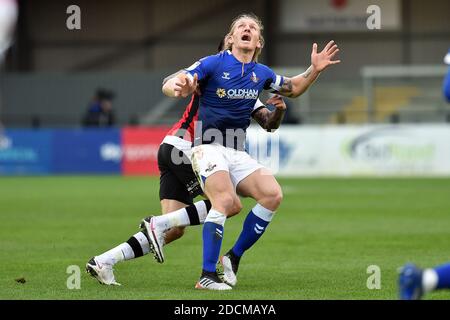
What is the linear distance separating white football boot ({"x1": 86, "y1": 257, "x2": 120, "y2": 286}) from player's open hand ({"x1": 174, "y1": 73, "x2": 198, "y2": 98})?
1731mm

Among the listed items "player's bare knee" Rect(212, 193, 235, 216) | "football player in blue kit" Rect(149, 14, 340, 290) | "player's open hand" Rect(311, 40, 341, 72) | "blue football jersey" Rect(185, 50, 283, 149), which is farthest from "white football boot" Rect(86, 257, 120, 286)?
"player's open hand" Rect(311, 40, 341, 72)

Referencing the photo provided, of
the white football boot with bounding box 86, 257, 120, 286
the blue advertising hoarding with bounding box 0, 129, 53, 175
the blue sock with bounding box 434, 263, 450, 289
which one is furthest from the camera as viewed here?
the blue advertising hoarding with bounding box 0, 129, 53, 175

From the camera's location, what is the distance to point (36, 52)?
41.4 metres

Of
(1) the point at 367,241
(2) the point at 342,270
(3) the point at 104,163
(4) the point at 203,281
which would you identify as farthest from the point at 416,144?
(4) the point at 203,281

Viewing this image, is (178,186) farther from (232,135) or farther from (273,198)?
(273,198)

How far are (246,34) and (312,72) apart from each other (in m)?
0.77

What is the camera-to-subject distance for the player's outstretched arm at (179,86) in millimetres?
8594

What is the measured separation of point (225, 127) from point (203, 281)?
1.39 metres

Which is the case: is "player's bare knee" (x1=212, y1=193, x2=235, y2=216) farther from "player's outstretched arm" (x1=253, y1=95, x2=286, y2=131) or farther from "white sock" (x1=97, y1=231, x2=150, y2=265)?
"player's outstretched arm" (x1=253, y1=95, x2=286, y2=131)

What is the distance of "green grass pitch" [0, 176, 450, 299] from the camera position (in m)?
9.12

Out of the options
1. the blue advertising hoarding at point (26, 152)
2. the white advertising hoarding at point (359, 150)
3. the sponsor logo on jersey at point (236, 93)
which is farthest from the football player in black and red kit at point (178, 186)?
the blue advertising hoarding at point (26, 152)

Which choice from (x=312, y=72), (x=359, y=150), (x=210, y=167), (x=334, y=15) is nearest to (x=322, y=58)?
(x=312, y=72)

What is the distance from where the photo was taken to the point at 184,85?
8680mm

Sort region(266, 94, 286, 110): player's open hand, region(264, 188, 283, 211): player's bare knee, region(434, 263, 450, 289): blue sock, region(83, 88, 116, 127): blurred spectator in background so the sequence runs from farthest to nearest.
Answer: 1. region(83, 88, 116, 127): blurred spectator in background
2. region(266, 94, 286, 110): player's open hand
3. region(264, 188, 283, 211): player's bare knee
4. region(434, 263, 450, 289): blue sock
